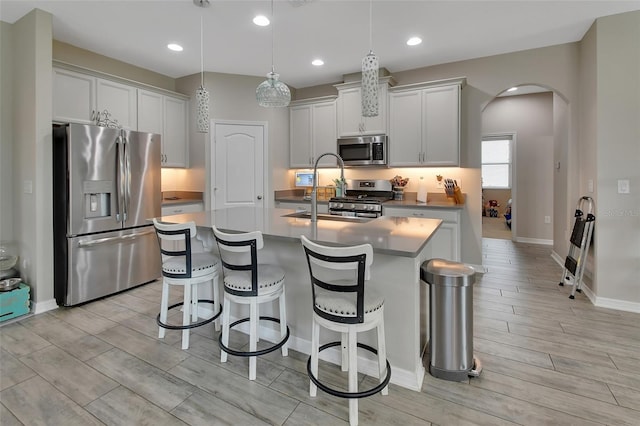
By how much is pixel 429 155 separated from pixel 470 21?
159 centimetres

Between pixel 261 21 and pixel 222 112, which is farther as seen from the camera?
pixel 222 112

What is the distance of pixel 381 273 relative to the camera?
203 cm

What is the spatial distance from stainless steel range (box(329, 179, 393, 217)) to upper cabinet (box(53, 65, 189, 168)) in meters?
2.47

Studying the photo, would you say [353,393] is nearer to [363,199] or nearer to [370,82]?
[370,82]

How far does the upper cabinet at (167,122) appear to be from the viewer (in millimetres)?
4457

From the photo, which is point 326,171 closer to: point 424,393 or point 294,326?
point 294,326

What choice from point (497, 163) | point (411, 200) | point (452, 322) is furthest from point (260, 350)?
point (497, 163)

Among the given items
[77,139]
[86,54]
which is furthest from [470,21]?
[86,54]

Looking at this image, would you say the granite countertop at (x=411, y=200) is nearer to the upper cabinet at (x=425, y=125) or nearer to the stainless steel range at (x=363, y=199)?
the stainless steel range at (x=363, y=199)

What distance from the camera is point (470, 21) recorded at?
3316 millimetres

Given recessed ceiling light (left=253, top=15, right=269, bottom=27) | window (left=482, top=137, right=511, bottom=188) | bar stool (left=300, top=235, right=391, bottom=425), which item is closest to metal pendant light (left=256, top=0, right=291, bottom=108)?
recessed ceiling light (left=253, top=15, right=269, bottom=27)

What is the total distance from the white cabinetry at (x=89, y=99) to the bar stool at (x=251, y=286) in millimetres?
2886

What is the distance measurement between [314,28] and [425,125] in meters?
1.90

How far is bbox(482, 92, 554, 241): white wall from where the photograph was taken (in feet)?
20.2
